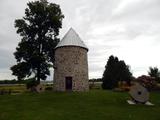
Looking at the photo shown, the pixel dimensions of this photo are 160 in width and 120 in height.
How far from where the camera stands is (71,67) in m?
43.3

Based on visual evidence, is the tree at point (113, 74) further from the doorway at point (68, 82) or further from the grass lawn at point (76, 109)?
the grass lawn at point (76, 109)

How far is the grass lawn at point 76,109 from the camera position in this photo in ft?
78.0

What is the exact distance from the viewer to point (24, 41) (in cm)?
5094

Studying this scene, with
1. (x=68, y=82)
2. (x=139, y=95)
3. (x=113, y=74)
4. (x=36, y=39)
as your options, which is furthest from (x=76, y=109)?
(x=113, y=74)

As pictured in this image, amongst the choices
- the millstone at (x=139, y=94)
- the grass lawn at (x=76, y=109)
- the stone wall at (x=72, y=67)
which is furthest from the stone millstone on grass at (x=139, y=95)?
the stone wall at (x=72, y=67)

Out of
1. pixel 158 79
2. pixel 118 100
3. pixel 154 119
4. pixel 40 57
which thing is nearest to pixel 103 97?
pixel 118 100

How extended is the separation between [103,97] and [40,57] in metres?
17.3

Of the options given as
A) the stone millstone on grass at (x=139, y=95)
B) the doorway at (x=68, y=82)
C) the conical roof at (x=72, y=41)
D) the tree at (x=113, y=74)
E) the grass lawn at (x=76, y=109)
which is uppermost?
the conical roof at (x=72, y=41)

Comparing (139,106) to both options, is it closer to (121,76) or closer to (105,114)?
(105,114)

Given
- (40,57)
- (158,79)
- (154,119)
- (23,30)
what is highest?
(23,30)

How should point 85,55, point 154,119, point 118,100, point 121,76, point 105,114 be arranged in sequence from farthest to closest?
point 121,76, point 85,55, point 118,100, point 105,114, point 154,119

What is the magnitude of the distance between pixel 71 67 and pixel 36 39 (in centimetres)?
1123

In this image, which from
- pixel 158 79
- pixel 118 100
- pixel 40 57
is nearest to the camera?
pixel 118 100

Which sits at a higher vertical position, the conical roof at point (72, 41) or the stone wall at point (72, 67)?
the conical roof at point (72, 41)
